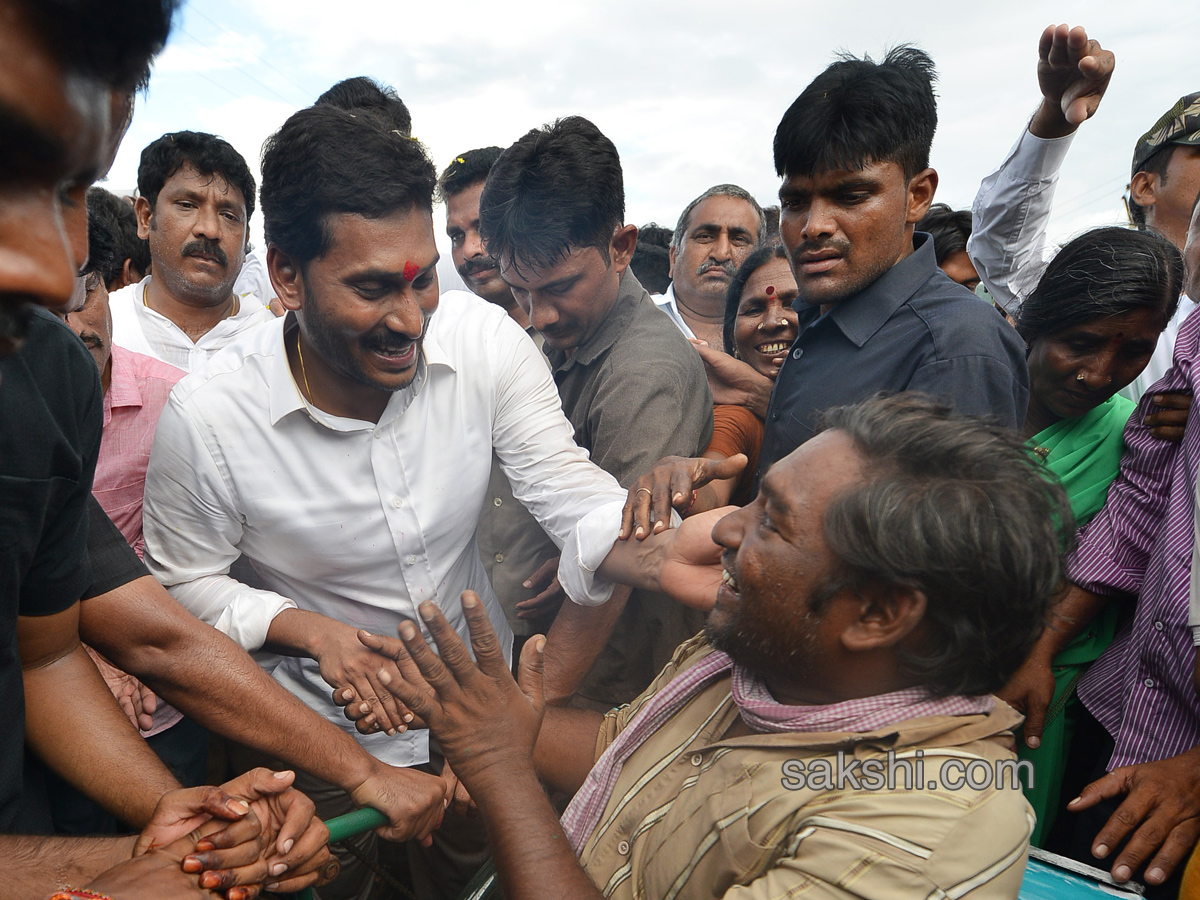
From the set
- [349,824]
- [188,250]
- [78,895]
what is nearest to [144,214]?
[188,250]

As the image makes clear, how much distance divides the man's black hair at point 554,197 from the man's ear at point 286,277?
857 millimetres

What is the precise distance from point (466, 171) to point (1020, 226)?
2835mm

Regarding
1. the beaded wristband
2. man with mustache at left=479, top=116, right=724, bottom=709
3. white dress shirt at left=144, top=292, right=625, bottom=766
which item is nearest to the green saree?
man with mustache at left=479, top=116, right=724, bottom=709

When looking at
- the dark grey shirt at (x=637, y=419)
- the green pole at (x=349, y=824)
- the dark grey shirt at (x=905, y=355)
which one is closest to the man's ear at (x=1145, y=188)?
the dark grey shirt at (x=905, y=355)

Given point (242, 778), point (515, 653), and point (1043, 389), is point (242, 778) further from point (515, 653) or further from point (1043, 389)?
point (1043, 389)

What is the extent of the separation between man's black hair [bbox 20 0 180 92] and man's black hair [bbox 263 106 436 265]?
1553mm

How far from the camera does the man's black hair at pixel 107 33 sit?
2.08 feet

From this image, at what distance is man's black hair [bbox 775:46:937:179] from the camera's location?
2.21 meters

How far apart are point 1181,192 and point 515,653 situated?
3.35 m

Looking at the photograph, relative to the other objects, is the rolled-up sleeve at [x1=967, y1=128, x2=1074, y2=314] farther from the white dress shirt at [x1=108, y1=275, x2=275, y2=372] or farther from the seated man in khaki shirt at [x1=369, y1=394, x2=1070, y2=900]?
the white dress shirt at [x1=108, y1=275, x2=275, y2=372]

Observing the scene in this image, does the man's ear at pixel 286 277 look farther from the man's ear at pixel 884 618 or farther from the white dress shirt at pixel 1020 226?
the white dress shirt at pixel 1020 226

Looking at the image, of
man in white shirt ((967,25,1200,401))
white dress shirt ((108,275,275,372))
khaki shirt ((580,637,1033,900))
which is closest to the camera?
khaki shirt ((580,637,1033,900))

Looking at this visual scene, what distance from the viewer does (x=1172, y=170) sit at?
3148 mm

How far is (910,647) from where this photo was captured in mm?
1435
